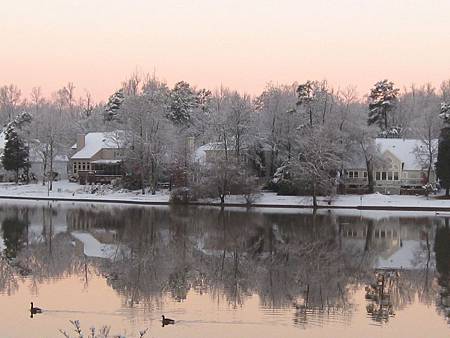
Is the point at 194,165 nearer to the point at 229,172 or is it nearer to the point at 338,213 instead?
the point at 229,172

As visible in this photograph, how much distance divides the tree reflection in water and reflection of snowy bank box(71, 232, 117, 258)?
413 millimetres

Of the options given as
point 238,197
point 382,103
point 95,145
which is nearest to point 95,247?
point 238,197

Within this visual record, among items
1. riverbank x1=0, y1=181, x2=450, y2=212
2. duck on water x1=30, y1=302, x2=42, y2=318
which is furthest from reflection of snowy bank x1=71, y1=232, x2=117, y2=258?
riverbank x1=0, y1=181, x2=450, y2=212

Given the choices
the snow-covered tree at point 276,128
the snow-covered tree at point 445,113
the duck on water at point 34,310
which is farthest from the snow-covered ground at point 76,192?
the duck on water at point 34,310

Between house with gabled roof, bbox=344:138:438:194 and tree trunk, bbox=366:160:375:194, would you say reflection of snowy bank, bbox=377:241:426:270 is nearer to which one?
tree trunk, bbox=366:160:375:194

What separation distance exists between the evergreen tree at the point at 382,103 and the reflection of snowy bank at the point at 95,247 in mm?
65110

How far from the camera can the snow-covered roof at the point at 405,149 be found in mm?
71250

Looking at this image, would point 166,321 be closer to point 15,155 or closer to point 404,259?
point 404,259

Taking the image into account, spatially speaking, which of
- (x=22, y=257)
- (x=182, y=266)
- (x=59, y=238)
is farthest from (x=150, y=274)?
(x=59, y=238)

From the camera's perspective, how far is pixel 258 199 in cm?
6312

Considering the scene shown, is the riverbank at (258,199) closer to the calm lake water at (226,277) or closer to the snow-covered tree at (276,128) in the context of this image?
the snow-covered tree at (276,128)

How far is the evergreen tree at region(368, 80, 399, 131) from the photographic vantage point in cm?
9500

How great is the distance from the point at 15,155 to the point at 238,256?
185 ft

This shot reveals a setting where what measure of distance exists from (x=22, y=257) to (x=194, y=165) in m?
37.9
